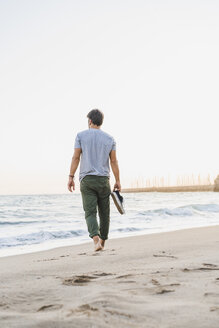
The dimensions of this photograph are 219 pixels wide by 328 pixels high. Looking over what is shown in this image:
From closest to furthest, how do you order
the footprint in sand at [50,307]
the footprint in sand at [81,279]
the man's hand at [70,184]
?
the footprint in sand at [50,307], the footprint in sand at [81,279], the man's hand at [70,184]

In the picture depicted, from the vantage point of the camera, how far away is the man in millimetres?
5023

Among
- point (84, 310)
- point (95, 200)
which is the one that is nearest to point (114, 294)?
point (84, 310)

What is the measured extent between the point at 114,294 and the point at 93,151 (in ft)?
9.62

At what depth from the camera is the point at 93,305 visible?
2131 mm

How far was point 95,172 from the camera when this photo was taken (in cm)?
503

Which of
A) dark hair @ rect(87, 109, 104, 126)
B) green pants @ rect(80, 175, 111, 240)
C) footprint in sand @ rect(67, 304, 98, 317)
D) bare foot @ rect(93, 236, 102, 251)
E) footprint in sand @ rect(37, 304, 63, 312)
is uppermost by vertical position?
dark hair @ rect(87, 109, 104, 126)

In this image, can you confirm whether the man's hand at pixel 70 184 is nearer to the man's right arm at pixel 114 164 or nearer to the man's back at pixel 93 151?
the man's back at pixel 93 151

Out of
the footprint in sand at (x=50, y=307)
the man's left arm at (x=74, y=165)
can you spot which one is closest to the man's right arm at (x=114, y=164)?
the man's left arm at (x=74, y=165)

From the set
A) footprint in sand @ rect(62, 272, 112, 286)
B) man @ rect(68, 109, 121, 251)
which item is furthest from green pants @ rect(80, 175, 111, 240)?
footprint in sand @ rect(62, 272, 112, 286)

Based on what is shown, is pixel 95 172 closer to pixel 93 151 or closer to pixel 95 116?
pixel 93 151

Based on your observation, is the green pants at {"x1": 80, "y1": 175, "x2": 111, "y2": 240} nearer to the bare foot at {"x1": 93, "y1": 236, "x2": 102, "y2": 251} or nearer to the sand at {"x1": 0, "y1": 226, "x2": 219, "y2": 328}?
the bare foot at {"x1": 93, "y1": 236, "x2": 102, "y2": 251}

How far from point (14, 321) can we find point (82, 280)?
1075 mm

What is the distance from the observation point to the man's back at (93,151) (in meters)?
5.05

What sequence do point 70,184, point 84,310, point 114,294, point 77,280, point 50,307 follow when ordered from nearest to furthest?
point 84,310 → point 50,307 → point 114,294 → point 77,280 → point 70,184
